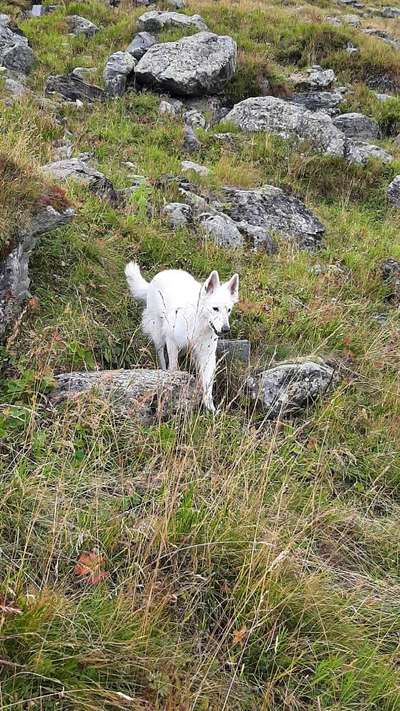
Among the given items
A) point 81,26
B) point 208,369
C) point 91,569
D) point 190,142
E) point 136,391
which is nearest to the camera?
point 91,569

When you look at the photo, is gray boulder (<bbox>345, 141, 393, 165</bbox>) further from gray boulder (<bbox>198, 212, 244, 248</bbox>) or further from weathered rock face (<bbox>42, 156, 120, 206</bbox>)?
weathered rock face (<bbox>42, 156, 120, 206</bbox>)

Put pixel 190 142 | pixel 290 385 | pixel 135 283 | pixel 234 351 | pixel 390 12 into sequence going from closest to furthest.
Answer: pixel 290 385, pixel 234 351, pixel 135 283, pixel 190 142, pixel 390 12

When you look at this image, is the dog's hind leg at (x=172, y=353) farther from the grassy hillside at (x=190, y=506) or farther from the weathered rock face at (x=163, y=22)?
the weathered rock face at (x=163, y=22)

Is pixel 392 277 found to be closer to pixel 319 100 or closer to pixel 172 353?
pixel 172 353

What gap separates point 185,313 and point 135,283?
77 cm

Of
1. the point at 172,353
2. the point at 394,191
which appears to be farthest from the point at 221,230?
the point at 394,191

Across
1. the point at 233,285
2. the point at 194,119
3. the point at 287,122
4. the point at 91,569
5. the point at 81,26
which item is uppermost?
the point at 91,569

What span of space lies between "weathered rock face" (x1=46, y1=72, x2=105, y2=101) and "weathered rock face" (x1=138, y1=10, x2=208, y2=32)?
4468mm

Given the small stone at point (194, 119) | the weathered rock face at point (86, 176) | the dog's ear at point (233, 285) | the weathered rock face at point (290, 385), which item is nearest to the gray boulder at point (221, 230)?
the weathered rock face at point (86, 176)

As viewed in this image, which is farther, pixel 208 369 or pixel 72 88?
pixel 72 88

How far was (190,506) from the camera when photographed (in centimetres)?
294

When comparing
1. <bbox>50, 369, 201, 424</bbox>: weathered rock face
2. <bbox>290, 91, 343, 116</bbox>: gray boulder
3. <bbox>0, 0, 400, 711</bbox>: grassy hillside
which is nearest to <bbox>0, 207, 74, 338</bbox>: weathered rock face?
<bbox>0, 0, 400, 711</bbox>: grassy hillside

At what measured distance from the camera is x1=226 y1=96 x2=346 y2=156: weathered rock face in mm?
11344

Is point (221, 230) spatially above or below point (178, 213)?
below
